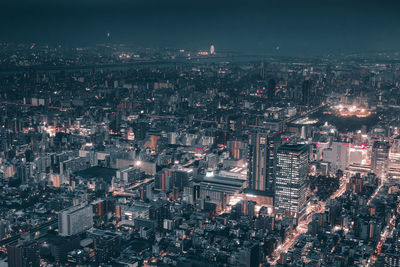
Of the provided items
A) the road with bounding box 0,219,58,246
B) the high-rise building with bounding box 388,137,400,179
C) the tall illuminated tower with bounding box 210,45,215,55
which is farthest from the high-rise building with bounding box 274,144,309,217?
the tall illuminated tower with bounding box 210,45,215,55

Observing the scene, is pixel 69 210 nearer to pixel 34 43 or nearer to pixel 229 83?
pixel 34 43

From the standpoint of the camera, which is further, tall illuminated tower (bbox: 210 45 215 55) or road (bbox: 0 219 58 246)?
tall illuminated tower (bbox: 210 45 215 55)

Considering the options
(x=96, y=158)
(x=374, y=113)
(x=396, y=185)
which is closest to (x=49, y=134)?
(x=96, y=158)

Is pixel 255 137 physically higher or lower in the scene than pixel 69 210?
higher

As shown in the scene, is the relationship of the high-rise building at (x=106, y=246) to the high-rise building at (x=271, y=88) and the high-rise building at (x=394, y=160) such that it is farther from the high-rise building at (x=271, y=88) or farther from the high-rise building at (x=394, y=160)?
the high-rise building at (x=271, y=88)

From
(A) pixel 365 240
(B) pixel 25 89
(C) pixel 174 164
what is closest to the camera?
(A) pixel 365 240

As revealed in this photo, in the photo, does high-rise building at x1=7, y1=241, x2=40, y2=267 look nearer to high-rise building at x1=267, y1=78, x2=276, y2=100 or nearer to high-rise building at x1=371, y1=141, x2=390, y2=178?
high-rise building at x1=371, y1=141, x2=390, y2=178

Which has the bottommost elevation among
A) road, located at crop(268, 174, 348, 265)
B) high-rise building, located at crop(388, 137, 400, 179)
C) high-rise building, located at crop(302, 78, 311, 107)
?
road, located at crop(268, 174, 348, 265)
